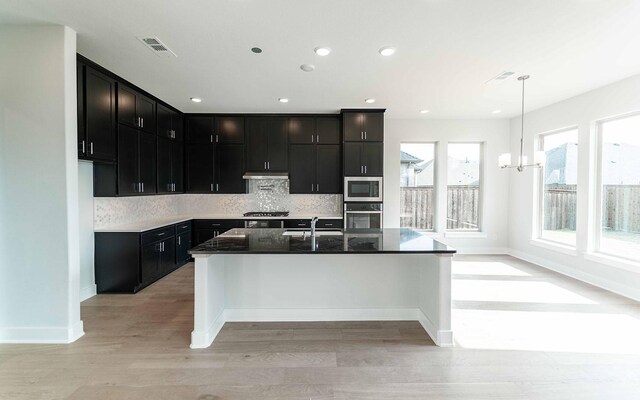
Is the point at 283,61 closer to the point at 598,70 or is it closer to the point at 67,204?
the point at 67,204

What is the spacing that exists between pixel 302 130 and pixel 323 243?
341 cm

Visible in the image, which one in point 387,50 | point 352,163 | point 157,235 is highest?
point 387,50

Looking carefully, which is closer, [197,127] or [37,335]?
[37,335]

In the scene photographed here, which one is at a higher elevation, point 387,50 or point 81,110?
point 387,50

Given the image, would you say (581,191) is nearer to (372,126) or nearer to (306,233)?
(372,126)

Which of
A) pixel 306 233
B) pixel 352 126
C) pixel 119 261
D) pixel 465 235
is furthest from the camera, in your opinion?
pixel 465 235

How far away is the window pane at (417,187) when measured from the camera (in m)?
6.36

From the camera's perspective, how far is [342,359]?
2475mm

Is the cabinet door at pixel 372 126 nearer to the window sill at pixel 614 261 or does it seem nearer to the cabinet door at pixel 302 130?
the cabinet door at pixel 302 130

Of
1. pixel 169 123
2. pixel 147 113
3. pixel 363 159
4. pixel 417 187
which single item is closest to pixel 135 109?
pixel 147 113

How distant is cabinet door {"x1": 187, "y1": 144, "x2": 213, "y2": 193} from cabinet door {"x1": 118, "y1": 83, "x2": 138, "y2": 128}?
5.04ft

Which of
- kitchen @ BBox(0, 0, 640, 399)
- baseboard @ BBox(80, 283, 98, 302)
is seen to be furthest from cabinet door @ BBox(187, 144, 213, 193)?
baseboard @ BBox(80, 283, 98, 302)

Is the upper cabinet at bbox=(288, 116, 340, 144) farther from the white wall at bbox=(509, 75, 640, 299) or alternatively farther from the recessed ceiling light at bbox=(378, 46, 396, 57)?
the white wall at bbox=(509, 75, 640, 299)

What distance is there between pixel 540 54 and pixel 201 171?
536 centimetres
